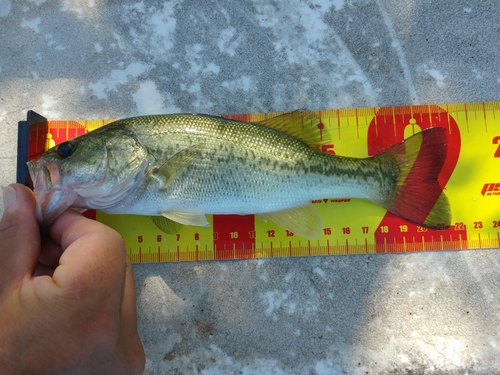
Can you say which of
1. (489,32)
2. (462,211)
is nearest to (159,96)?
(462,211)

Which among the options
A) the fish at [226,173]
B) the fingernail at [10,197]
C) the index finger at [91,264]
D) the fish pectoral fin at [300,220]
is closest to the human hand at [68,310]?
the index finger at [91,264]

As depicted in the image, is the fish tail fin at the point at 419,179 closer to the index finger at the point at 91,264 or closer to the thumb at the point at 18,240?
the index finger at the point at 91,264

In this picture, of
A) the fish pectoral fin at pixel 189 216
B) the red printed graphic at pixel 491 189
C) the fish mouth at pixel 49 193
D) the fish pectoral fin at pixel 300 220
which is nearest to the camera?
the fish mouth at pixel 49 193

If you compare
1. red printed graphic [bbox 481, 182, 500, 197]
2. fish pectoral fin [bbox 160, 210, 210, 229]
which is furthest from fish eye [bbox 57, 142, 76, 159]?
red printed graphic [bbox 481, 182, 500, 197]

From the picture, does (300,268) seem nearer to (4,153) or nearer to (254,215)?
(254,215)

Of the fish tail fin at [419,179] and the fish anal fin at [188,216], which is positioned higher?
the fish tail fin at [419,179]

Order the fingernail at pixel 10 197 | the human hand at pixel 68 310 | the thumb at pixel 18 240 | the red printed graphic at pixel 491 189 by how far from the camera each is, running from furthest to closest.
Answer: the red printed graphic at pixel 491 189 < the fingernail at pixel 10 197 < the thumb at pixel 18 240 < the human hand at pixel 68 310

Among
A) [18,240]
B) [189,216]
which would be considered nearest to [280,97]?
[189,216]

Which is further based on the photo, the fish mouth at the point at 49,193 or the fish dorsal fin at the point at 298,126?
the fish dorsal fin at the point at 298,126
